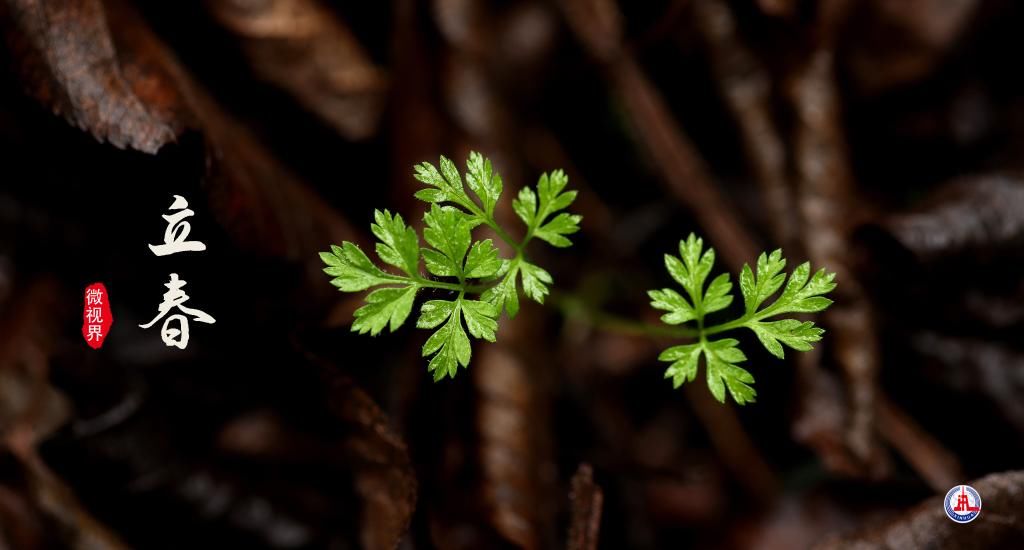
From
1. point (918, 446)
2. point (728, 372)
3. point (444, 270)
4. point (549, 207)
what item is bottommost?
point (918, 446)

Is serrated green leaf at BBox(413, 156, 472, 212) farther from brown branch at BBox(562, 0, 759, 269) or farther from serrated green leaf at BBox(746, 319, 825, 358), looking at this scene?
brown branch at BBox(562, 0, 759, 269)

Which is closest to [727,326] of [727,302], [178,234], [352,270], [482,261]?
[727,302]

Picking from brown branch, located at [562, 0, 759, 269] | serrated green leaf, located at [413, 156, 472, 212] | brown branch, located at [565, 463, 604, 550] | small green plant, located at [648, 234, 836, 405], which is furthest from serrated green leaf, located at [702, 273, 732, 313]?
brown branch, located at [562, 0, 759, 269]

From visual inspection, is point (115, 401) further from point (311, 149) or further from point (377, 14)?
point (377, 14)

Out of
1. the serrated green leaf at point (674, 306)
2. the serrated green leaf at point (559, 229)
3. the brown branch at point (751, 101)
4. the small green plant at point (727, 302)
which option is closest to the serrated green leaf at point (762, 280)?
the small green plant at point (727, 302)

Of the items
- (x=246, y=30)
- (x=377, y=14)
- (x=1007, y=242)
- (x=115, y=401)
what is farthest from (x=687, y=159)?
(x=115, y=401)

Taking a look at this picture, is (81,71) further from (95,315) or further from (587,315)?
(587,315)

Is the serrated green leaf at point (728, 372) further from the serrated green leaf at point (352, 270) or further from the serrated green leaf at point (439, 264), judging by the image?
the serrated green leaf at point (352, 270)
